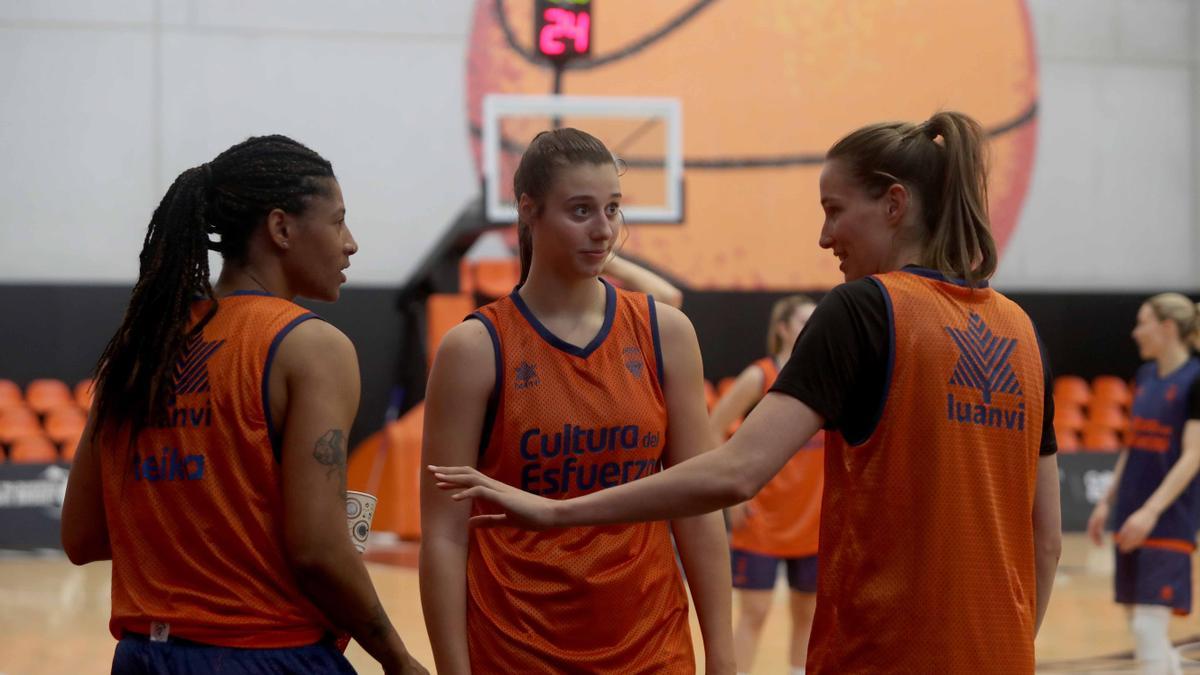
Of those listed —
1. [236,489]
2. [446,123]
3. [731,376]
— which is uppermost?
[446,123]

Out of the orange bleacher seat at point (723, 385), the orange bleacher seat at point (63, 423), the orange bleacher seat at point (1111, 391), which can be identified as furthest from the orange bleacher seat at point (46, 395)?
the orange bleacher seat at point (1111, 391)

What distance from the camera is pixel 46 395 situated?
442 inches

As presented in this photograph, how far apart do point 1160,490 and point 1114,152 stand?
354 inches

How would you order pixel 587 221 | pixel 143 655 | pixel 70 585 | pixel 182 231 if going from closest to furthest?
pixel 143 655 → pixel 182 231 → pixel 587 221 → pixel 70 585

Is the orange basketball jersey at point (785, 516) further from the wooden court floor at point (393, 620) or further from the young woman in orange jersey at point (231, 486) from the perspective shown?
the young woman in orange jersey at point (231, 486)

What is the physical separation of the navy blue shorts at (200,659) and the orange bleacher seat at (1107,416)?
39.1 feet

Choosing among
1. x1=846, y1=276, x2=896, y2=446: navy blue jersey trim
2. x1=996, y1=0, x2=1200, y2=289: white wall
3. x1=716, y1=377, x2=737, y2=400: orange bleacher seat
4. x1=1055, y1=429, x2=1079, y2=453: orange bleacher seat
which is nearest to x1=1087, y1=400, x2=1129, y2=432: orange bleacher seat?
x1=1055, y1=429, x2=1079, y2=453: orange bleacher seat

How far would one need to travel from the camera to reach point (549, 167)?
8.00 ft

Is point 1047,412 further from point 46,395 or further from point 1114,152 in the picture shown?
point 1114,152

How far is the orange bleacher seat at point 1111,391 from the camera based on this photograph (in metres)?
13.1

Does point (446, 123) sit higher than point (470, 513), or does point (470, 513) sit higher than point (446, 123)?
point (446, 123)

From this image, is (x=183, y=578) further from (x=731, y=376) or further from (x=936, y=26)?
(x=936, y=26)

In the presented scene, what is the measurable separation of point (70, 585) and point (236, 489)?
7.57m

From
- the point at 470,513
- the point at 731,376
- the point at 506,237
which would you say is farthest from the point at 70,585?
the point at 470,513
